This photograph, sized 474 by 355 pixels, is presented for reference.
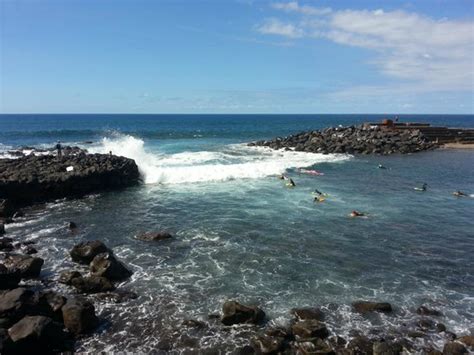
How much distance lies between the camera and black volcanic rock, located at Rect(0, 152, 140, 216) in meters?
28.7

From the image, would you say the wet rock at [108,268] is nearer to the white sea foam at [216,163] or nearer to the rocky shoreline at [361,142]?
the white sea foam at [216,163]

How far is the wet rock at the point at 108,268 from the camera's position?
16684 millimetres

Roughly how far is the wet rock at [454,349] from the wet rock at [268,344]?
4.72 meters

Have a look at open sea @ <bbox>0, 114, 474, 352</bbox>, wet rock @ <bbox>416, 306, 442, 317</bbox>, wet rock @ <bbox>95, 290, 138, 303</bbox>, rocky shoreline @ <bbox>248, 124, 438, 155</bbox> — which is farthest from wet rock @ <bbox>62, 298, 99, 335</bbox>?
rocky shoreline @ <bbox>248, 124, 438, 155</bbox>

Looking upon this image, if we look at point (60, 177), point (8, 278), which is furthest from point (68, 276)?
point (60, 177)

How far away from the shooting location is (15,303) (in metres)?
13.4

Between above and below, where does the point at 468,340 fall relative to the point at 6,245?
below

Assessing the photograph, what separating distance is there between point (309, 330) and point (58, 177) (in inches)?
947

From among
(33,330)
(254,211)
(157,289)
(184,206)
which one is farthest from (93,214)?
(33,330)

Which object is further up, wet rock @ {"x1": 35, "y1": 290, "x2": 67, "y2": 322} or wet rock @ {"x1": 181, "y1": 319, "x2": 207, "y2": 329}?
wet rock @ {"x1": 35, "y1": 290, "x2": 67, "y2": 322}

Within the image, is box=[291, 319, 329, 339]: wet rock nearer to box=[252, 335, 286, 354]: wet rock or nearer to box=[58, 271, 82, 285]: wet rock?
box=[252, 335, 286, 354]: wet rock

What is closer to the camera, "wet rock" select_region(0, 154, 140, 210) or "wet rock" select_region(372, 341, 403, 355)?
"wet rock" select_region(372, 341, 403, 355)

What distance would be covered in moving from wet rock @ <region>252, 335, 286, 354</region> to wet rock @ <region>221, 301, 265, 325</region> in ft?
3.52

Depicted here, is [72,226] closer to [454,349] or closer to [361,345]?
[361,345]
